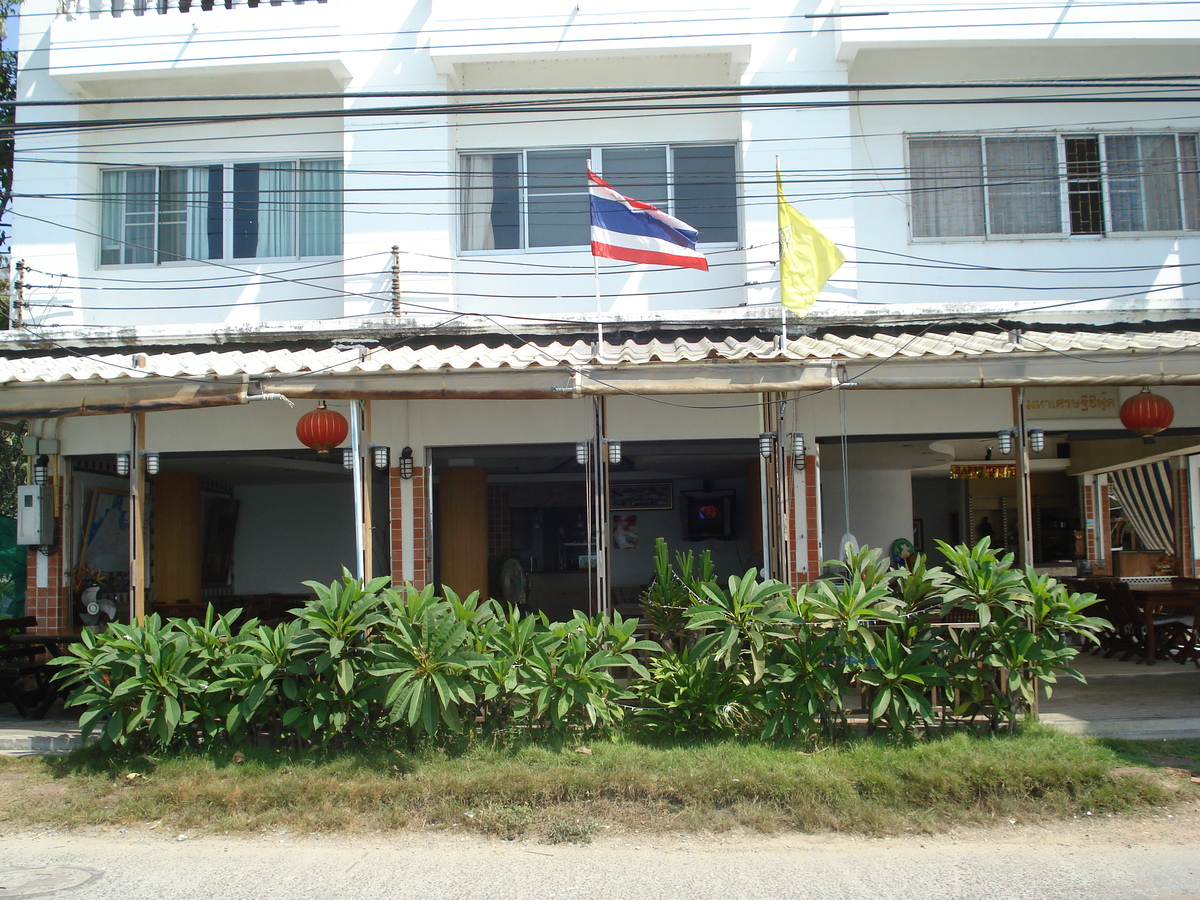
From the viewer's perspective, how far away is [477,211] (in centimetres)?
1170

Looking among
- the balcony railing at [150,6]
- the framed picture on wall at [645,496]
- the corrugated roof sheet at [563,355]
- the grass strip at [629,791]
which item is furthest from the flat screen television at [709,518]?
the balcony railing at [150,6]

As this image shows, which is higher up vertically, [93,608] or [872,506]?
[872,506]

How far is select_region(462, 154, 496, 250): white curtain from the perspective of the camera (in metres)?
11.7

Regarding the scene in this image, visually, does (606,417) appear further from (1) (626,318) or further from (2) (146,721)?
(2) (146,721)

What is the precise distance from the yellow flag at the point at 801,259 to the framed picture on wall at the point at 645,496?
267 inches

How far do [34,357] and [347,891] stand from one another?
8195 millimetres

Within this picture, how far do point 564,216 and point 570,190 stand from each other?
34cm

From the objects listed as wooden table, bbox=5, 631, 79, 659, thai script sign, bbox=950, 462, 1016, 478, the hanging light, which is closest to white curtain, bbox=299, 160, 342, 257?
wooden table, bbox=5, 631, 79, 659

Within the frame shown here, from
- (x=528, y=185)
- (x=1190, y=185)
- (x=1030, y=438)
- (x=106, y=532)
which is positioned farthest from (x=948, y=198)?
(x=106, y=532)

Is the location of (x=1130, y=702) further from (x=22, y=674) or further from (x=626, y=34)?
(x=22, y=674)

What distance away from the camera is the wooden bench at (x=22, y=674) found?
8750 millimetres

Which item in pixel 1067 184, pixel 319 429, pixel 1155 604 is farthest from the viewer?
pixel 1067 184

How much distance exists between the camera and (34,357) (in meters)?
10.7

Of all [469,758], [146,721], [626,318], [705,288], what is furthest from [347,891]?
[705,288]
